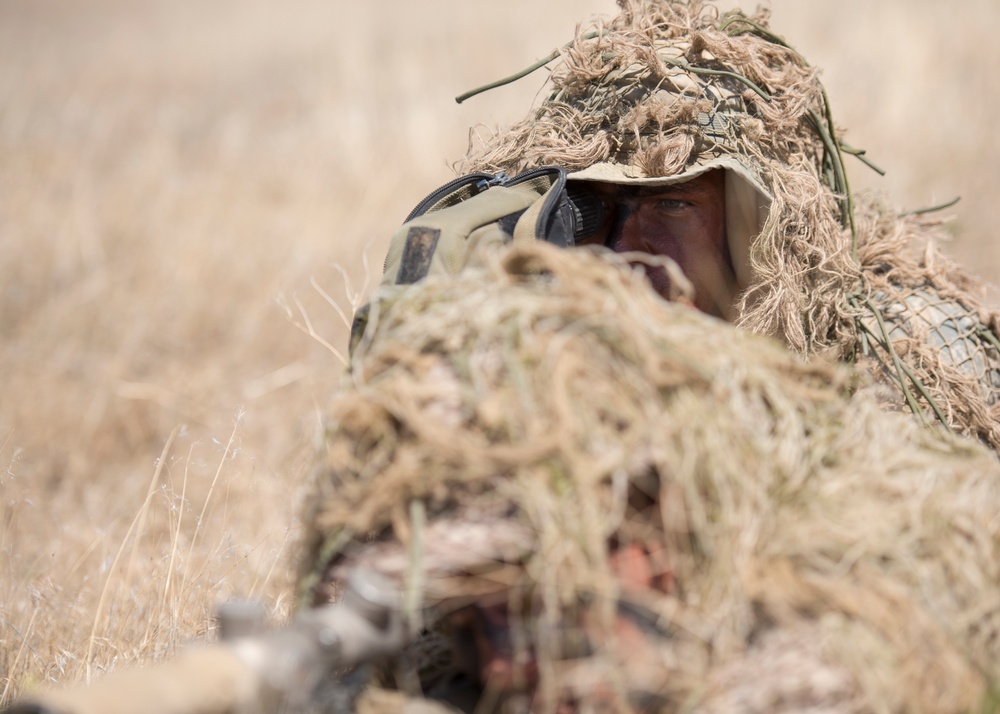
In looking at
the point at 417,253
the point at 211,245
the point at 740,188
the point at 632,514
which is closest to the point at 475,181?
the point at 417,253

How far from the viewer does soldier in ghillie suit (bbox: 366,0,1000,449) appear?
90.1 inches

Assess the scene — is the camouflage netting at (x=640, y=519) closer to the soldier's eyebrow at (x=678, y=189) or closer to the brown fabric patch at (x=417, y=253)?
the brown fabric patch at (x=417, y=253)

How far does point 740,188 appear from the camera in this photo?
237 centimetres

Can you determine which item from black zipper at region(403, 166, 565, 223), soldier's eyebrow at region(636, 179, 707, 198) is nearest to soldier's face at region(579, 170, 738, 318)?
soldier's eyebrow at region(636, 179, 707, 198)

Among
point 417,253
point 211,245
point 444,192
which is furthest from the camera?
point 211,245

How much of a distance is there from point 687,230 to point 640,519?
4.37ft

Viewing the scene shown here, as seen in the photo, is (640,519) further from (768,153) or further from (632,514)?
(768,153)

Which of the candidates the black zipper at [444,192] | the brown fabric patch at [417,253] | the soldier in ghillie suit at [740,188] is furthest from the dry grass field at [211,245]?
the soldier in ghillie suit at [740,188]

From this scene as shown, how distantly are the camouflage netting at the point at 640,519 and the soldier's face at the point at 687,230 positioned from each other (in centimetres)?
113

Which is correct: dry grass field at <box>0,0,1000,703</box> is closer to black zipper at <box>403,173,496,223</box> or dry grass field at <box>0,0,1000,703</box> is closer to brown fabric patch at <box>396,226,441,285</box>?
black zipper at <box>403,173,496,223</box>

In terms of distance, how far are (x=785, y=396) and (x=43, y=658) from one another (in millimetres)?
1854

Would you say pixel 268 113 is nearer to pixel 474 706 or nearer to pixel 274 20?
pixel 274 20

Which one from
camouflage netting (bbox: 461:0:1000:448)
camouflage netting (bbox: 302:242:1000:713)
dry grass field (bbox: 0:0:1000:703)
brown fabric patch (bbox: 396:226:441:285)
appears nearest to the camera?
camouflage netting (bbox: 302:242:1000:713)

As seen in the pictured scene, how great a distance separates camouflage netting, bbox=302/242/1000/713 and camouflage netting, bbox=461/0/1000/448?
3.34 ft
